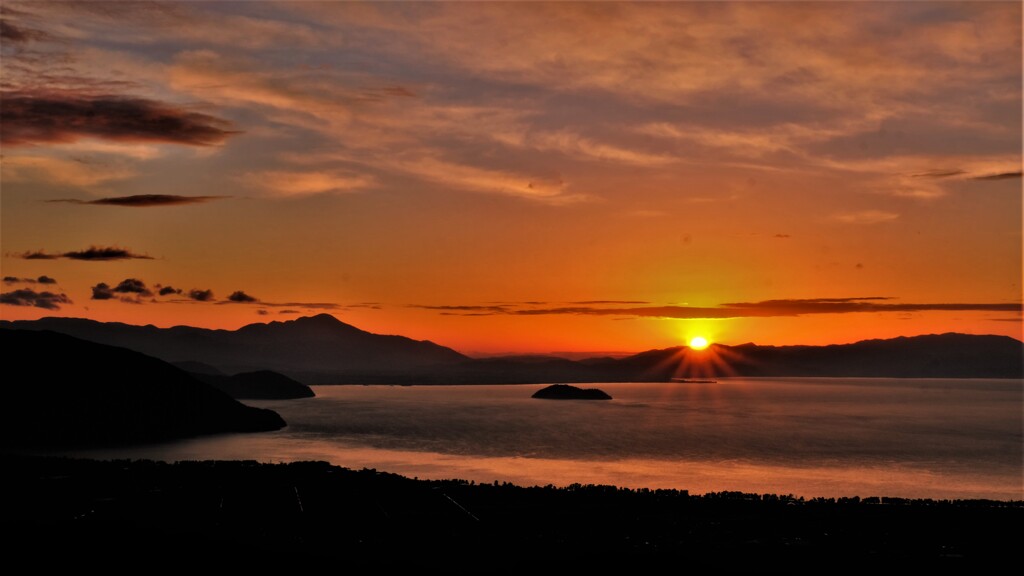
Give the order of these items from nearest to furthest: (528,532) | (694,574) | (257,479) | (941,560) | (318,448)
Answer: (694,574), (941,560), (528,532), (257,479), (318,448)

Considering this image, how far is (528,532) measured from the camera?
6931cm

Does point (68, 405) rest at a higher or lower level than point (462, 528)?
higher

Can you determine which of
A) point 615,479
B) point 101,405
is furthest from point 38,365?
point 615,479

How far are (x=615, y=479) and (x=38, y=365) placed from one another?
142m

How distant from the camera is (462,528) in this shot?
231 feet

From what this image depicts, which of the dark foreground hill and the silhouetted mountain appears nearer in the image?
the dark foreground hill

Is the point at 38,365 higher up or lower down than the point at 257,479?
higher up

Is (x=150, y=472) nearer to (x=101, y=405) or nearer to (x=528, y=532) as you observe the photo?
(x=528, y=532)

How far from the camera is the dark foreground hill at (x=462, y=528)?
54000 millimetres

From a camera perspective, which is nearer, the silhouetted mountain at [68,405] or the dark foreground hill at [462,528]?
the dark foreground hill at [462,528]

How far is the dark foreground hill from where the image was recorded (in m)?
54.0

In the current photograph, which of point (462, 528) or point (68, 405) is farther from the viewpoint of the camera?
point (68, 405)

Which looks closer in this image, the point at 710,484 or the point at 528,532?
the point at 528,532

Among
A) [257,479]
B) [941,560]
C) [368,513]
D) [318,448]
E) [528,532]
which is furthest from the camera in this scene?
[318,448]
